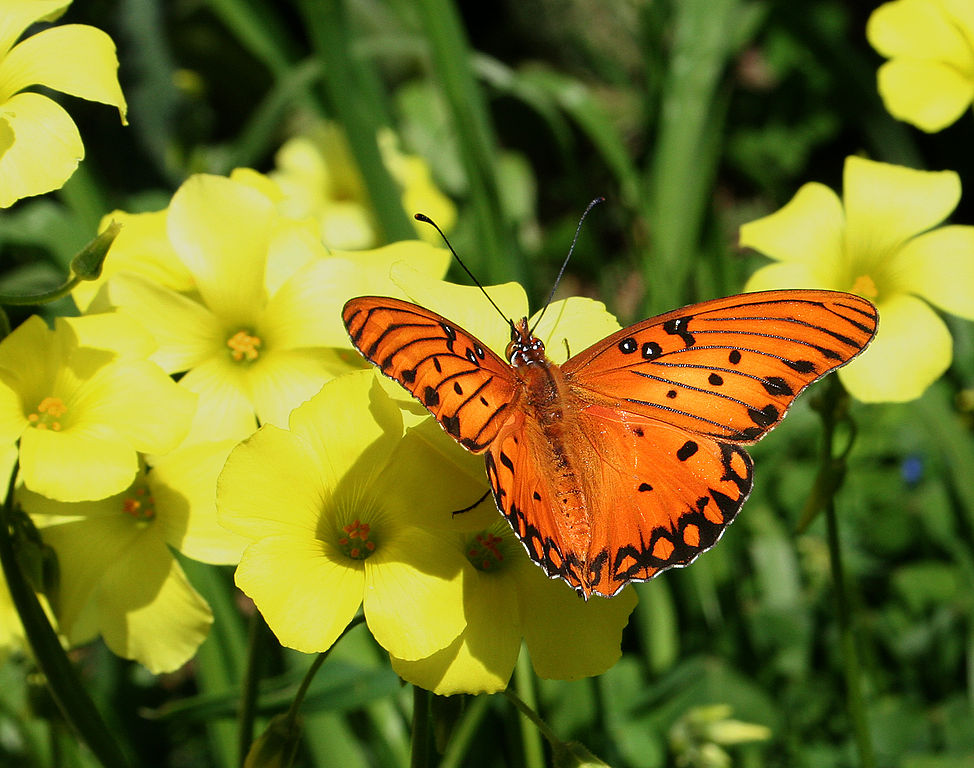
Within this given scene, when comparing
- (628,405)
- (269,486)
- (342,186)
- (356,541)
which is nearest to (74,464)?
(269,486)

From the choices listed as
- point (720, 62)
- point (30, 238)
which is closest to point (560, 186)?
point (720, 62)

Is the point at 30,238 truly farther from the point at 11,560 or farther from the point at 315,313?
the point at 11,560

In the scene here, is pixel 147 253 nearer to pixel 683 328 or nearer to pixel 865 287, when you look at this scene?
pixel 683 328

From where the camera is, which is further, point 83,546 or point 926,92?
point 926,92

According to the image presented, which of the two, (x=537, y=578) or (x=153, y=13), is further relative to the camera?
(x=153, y=13)

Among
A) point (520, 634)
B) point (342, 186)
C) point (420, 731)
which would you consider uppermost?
point (342, 186)
